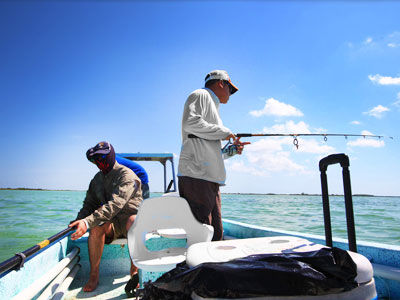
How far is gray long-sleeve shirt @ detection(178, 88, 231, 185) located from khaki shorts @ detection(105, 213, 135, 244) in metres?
0.97

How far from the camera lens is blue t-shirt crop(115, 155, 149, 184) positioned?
364 cm

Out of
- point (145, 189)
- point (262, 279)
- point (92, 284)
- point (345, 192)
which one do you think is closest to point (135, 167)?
point (145, 189)

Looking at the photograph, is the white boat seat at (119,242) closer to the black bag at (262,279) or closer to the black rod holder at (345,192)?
the black bag at (262,279)

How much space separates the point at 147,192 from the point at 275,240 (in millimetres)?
2813

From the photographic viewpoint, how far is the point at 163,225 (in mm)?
1930

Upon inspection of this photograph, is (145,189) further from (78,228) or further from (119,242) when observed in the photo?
(78,228)

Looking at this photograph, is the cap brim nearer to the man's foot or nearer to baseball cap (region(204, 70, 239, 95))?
baseball cap (region(204, 70, 239, 95))

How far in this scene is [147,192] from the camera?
12.5ft

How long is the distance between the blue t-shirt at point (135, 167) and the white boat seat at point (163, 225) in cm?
185

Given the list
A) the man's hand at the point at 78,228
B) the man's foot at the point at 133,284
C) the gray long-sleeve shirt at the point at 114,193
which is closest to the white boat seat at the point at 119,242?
the gray long-sleeve shirt at the point at 114,193

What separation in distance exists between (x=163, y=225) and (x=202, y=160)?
0.57 m

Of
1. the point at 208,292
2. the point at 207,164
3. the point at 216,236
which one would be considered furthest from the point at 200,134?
the point at 208,292

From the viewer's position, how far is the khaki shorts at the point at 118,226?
2613 millimetres

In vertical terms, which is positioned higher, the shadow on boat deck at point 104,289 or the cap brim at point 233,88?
the cap brim at point 233,88
